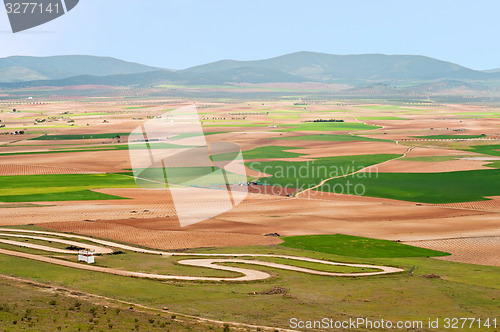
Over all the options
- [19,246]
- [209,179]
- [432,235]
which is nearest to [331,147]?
[209,179]

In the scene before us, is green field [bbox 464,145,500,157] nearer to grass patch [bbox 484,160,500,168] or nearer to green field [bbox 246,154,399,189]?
grass patch [bbox 484,160,500,168]

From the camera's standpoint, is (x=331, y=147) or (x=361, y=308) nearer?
(x=361, y=308)

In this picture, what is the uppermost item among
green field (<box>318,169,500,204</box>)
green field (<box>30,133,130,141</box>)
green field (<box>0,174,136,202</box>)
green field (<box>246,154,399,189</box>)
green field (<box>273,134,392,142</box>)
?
green field (<box>30,133,130,141</box>)

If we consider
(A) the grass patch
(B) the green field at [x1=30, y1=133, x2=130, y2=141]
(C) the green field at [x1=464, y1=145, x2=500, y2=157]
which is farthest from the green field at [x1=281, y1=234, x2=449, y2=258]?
(B) the green field at [x1=30, y1=133, x2=130, y2=141]

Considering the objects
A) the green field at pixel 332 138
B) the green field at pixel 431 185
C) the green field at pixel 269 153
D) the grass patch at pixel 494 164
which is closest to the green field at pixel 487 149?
the grass patch at pixel 494 164

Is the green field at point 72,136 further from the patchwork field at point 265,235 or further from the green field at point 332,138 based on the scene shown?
the green field at point 332,138

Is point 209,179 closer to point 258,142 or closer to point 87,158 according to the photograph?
point 87,158
